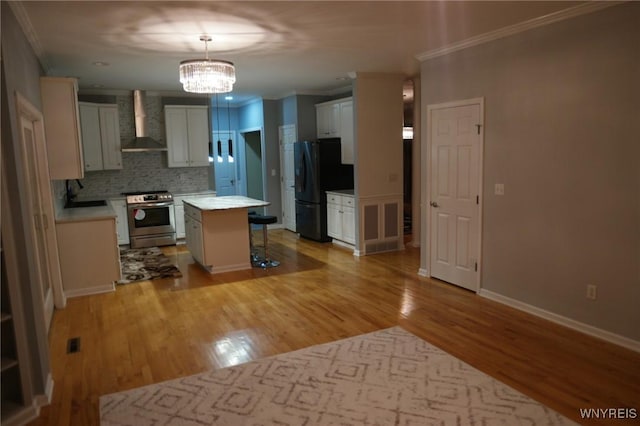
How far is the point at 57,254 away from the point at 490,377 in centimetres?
417

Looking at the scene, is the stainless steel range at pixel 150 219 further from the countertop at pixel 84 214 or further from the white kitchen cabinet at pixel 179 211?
the countertop at pixel 84 214

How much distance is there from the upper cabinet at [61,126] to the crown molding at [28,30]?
296mm

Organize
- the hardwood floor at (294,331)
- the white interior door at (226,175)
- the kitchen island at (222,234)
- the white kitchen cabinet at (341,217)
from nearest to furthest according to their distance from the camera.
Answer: the hardwood floor at (294,331), the kitchen island at (222,234), the white kitchen cabinet at (341,217), the white interior door at (226,175)

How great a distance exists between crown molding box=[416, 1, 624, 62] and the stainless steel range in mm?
4620

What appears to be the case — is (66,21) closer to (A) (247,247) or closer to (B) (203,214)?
(B) (203,214)

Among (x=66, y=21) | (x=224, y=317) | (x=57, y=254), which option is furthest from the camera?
(x=57, y=254)

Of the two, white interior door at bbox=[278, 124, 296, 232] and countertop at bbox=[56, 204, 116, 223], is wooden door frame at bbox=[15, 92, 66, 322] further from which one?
white interior door at bbox=[278, 124, 296, 232]

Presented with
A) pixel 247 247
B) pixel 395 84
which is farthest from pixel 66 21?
pixel 395 84

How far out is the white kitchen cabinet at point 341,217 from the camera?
6672 millimetres

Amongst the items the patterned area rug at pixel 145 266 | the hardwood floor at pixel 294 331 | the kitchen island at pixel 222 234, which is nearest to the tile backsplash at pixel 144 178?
the patterned area rug at pixel 145 266

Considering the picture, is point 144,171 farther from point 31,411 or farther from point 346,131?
point 31,411

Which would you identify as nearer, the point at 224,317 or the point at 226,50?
the point at 224,317

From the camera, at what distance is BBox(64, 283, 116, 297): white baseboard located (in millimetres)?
4871

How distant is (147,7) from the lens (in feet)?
10.5
